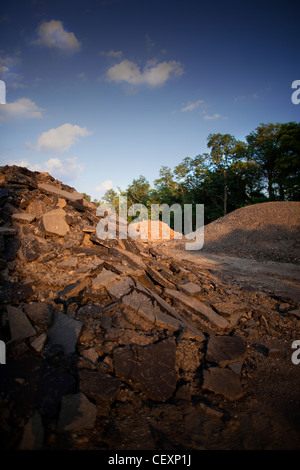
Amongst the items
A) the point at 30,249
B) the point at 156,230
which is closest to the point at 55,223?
the point at 30,249

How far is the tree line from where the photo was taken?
1873 centimetres

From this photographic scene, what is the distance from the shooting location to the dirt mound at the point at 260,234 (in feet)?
36.2

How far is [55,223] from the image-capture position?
15.0 ft

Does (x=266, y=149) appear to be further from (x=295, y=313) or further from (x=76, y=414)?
(x=76, y=414)

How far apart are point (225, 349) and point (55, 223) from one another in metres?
4.30

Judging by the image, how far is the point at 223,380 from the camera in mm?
2236

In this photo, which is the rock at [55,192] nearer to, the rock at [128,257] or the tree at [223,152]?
the rock at [128,257]

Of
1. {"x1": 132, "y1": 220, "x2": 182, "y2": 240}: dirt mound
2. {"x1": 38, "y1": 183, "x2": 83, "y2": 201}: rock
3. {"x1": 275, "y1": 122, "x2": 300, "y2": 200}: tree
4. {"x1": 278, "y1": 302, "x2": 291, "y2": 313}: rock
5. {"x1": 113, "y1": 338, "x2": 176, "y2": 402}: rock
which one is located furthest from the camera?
{"x1": 132, "y1": 220, "x2": 182, "y2": 240}: dirt mound

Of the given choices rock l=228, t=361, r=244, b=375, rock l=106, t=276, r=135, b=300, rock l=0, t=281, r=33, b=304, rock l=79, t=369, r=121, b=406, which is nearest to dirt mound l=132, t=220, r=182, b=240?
rock l=106, t=276, r=135, b=300

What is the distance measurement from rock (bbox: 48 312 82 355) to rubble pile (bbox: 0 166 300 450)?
13 millimetres

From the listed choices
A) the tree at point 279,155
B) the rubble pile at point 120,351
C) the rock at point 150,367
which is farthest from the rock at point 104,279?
the tree at point 279,155

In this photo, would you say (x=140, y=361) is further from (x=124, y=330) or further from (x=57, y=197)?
(x=57, y=197)

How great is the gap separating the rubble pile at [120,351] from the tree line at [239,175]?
20.0m

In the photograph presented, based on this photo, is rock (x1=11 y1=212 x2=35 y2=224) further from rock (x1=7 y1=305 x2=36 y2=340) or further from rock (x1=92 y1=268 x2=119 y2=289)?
rock (x1=7 y1=305 x2=36 y2=340)
